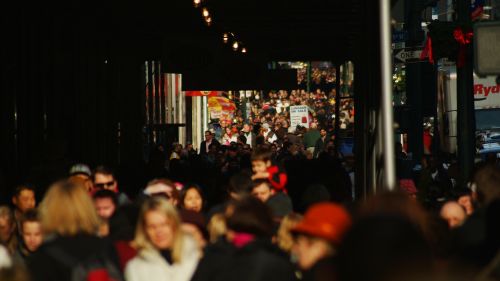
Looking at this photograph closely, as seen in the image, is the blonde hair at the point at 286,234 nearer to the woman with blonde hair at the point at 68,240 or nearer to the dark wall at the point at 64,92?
the woman with blonde hair at the point at 68,240

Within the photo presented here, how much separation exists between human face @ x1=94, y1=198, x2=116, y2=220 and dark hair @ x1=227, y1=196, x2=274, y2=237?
2.62 meters

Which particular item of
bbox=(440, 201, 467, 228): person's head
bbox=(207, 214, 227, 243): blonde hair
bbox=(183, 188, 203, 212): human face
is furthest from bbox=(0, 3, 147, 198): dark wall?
bbox=(440, 201, 467, 228): person's head

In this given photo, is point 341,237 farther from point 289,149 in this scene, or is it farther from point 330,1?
point 289,149

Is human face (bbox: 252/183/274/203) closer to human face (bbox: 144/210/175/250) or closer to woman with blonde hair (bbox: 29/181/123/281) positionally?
human face (bbox: 144/210/175/250)

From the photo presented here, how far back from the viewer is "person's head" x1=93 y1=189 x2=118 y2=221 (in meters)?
10.7

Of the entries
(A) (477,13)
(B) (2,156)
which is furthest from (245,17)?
(B) (2,156)

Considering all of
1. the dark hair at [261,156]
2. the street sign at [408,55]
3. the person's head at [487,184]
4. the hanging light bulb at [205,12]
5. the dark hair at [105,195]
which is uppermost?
the hanging light bulb at [205,12]

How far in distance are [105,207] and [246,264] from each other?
11.1 ft

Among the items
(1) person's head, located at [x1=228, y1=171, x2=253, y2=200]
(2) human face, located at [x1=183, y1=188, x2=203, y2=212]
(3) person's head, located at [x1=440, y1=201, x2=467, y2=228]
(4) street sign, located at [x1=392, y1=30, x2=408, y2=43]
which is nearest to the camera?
(3) person's head, located at [x1=440, y1=201, x2=467, y2=228]

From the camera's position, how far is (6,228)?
11227mm

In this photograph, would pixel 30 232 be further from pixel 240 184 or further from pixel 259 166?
pixel 259 166

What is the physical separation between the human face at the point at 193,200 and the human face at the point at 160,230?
152 inches

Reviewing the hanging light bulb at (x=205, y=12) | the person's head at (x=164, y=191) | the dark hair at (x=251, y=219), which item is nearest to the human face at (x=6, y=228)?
the person's head at (x=164, y=191)

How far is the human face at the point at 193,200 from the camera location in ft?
40.9
